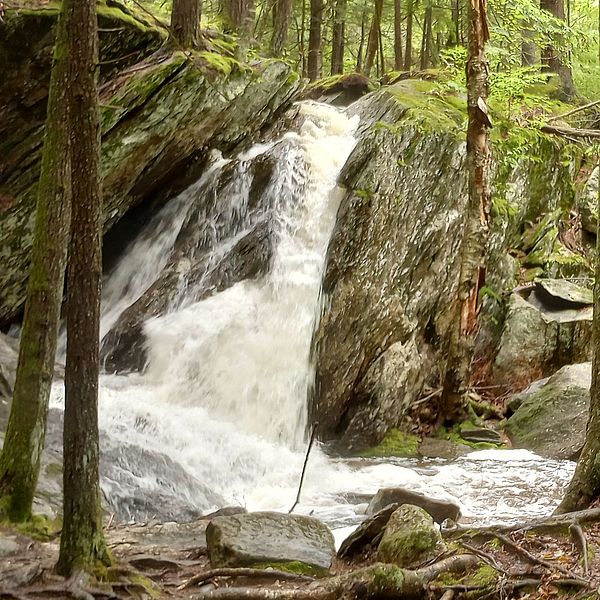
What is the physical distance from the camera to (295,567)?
4934 millimetres

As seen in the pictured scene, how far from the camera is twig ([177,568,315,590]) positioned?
463 cm

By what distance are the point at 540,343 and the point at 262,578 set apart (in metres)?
8.82

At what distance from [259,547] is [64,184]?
3.23 m

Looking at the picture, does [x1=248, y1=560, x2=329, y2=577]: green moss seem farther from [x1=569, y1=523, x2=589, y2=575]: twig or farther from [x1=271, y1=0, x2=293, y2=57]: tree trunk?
[x1=271, y1=0, x2=293, y2=57]: tree trunk

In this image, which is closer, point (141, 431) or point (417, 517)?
point (417, 517)

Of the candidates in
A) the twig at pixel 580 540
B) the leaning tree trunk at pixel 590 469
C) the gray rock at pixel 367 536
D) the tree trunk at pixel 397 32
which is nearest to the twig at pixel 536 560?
the twig at pixel 580 540

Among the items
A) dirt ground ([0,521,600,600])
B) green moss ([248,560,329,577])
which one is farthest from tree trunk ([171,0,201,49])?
green moss ([248,560,329,577])

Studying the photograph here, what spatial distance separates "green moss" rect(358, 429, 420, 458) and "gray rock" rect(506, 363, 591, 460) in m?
1.50

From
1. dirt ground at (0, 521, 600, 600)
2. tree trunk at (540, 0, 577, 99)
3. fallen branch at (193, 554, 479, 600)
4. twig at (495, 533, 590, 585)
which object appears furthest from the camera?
tree trunk at (540, 0, 577, 99)

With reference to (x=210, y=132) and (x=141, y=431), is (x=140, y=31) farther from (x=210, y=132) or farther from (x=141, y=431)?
(x=141, y=431)

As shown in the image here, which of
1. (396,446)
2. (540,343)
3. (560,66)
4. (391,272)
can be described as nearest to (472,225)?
(391,272)

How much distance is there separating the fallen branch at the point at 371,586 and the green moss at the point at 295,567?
736 mm

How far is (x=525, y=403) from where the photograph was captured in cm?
1074

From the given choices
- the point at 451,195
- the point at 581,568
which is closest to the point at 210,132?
the point at 451,195
